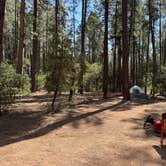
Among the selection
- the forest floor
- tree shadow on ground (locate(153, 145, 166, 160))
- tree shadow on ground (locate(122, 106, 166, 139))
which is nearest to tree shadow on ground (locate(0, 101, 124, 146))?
the forest floor

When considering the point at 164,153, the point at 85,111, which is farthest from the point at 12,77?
the point at 164,153

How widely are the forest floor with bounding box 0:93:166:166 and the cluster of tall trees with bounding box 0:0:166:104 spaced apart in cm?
163

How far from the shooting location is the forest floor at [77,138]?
262 inches

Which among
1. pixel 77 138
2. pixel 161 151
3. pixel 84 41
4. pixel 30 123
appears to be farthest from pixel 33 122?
pixel 84 41

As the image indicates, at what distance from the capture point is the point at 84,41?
2750 centimetres

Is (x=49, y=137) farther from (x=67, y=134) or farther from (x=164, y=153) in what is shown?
(x=164, y=153)

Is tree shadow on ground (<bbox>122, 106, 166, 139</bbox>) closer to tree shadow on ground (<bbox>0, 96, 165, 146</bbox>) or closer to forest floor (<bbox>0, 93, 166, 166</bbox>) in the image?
forest floor (<bbox>0, 93, 166, 166</bbox>)

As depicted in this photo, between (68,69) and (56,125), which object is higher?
(68,69)

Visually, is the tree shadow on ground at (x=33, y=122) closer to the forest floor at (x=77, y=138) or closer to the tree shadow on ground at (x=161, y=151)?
the forest floor at (x=77, y=138)

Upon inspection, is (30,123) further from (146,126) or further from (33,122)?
(146,126)

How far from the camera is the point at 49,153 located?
703 centimetres

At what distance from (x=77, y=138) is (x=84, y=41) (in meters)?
19.7

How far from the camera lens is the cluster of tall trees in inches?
484

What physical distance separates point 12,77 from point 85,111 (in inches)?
118
